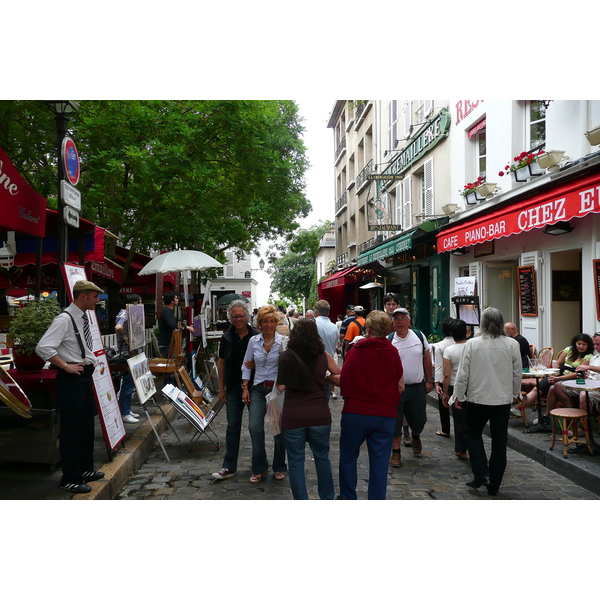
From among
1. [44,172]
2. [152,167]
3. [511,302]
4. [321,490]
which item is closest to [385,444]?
[321,490]

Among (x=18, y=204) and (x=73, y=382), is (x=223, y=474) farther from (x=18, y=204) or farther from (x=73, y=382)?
(x=18, y=204)

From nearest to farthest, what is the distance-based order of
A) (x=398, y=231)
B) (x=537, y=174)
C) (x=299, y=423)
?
(x=299, y=423), (x=537, y=174), (x=398, y=231)

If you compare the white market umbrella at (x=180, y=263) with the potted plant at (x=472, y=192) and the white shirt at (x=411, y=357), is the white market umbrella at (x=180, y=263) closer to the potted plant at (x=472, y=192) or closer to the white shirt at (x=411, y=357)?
the white shirt at (x=411, y=357)

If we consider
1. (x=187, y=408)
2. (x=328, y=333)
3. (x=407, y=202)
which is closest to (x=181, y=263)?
(x=328, y=333)

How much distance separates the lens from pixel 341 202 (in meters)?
31.5

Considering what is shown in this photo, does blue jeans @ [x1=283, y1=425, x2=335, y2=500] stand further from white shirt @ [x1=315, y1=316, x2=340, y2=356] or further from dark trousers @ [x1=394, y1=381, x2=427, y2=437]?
white shirt @ [x1=315, y1=316, x2=340, y2=356]

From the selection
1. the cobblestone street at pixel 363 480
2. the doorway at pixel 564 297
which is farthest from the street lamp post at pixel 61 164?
the doorway at pixel 564 297

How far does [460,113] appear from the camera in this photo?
13.2m

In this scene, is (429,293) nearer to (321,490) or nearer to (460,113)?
(460,113)

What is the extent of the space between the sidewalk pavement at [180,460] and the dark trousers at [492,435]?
0.29 meters

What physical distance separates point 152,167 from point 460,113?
754cm

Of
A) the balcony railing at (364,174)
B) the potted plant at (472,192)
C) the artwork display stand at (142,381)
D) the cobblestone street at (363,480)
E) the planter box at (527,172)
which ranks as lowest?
the cobblestone street at (363,480)

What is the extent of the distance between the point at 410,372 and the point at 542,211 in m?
3.72

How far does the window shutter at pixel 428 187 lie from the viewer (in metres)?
15.2
